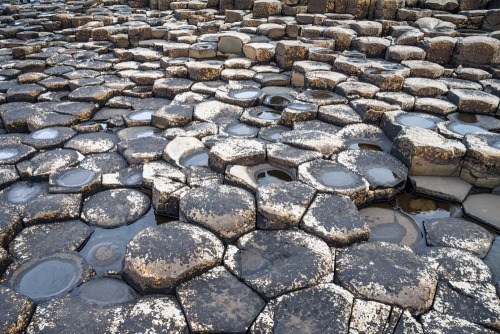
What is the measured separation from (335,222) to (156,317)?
3.66 ft

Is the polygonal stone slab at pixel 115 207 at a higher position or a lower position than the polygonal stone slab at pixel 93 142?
lower

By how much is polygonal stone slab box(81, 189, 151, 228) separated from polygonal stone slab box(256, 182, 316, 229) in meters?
0.88

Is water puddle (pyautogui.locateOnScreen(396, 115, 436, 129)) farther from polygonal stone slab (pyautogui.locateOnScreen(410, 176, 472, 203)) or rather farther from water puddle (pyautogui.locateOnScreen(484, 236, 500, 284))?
water puddle (pyautogui.locateOnScreen(484, 236, 500, 284))

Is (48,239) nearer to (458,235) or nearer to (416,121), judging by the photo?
(458,235)

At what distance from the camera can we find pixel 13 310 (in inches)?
58.7

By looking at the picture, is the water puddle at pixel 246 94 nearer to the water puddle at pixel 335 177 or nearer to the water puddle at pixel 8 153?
the water puddle at pixel 335 177

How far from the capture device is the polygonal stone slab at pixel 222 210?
1951mm

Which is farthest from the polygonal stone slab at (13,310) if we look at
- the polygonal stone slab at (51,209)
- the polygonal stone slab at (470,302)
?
the polygonal stone slab at (470,302)

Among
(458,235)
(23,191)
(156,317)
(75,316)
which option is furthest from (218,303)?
(23,191)

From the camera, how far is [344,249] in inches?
74.0

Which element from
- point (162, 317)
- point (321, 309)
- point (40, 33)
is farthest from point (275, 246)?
point (40, 33)

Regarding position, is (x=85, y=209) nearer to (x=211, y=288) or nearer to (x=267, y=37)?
(x=211, y=288)

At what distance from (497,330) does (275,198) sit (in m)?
1.27

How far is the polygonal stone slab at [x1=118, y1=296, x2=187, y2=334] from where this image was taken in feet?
4.84
